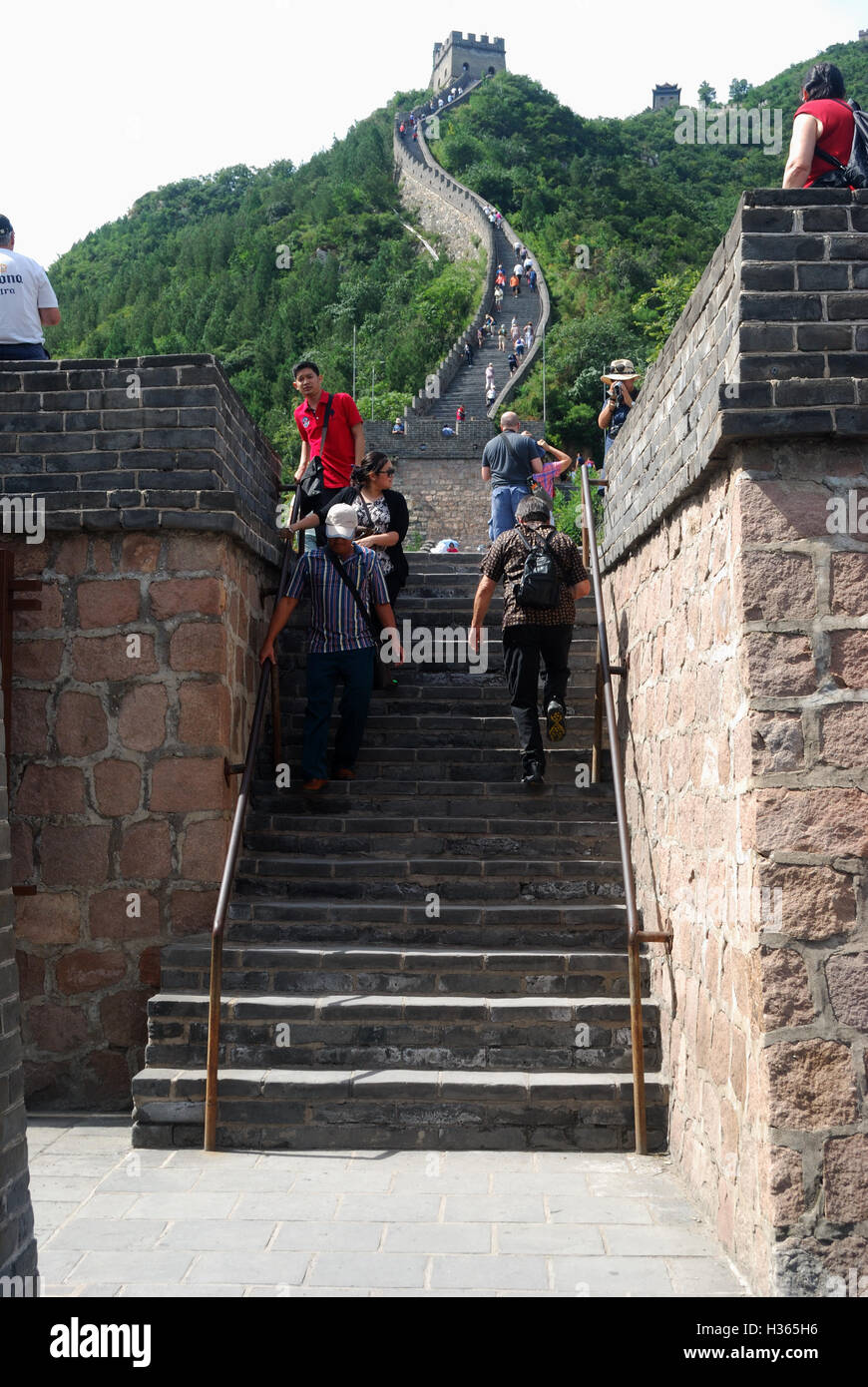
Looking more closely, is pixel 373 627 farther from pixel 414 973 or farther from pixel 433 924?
pixel 414 973

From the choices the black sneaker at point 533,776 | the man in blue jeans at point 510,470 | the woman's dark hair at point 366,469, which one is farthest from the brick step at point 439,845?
the man in blue jeans at point 510,470

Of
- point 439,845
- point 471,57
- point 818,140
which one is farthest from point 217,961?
point 471,57

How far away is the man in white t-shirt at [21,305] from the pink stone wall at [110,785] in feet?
4.29

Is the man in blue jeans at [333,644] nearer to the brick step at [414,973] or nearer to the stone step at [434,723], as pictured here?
the stone step at [434,723]

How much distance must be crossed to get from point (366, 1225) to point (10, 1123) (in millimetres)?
1411

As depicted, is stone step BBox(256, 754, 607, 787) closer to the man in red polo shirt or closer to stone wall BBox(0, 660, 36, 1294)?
the man in red polo shirt

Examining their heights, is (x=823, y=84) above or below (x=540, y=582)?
above

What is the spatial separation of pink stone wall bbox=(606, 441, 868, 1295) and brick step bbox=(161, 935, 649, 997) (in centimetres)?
130

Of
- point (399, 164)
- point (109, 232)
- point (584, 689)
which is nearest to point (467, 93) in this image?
point (399, 164)

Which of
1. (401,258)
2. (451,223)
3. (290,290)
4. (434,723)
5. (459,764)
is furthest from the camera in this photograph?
(451,223)

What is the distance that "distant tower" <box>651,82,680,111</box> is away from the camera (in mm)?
114688

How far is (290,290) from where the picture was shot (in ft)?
217

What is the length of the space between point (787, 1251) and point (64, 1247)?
7.69 feet

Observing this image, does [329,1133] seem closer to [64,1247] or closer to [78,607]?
[64,1247]
